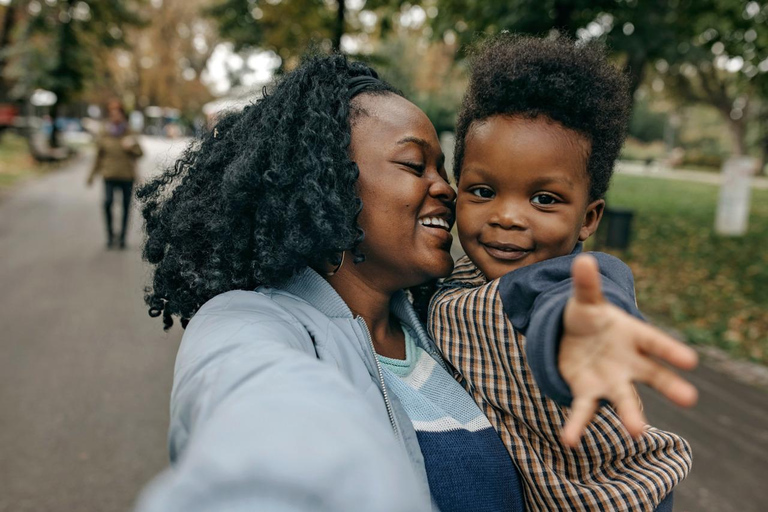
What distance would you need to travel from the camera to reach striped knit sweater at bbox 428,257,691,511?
1522 mm

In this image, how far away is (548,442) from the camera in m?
1.57

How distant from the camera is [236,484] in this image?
786 millimetres

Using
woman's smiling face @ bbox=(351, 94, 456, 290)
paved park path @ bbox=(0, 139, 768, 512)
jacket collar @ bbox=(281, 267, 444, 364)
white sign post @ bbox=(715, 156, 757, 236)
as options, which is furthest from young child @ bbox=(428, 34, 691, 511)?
white sign post @ bbox=(715, 156, 757, 236)

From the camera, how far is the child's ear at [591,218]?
199 centimetres

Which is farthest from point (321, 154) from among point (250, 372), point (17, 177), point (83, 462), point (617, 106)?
point (17, 177)

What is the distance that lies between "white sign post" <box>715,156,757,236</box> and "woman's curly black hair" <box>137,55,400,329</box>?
39.9ft

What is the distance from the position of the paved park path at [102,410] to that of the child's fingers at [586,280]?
1.62 metres

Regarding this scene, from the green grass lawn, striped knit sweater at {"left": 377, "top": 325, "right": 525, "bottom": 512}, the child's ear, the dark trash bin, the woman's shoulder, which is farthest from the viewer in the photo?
the dark trash bin

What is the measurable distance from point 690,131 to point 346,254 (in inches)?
2706

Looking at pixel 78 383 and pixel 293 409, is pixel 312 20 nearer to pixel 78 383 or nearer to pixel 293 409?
pixel 78 383

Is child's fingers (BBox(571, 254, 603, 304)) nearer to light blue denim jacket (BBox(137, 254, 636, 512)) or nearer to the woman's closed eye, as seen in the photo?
light blue denim jacket (BBox(137, 254, 636, 512))

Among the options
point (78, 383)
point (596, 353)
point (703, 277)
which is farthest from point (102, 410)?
point (703, 277)

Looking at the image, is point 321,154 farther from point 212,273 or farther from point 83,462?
point 83,462

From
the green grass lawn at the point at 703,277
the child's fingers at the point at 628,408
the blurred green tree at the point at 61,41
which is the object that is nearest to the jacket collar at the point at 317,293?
the child's fingers at the point at 628,408
